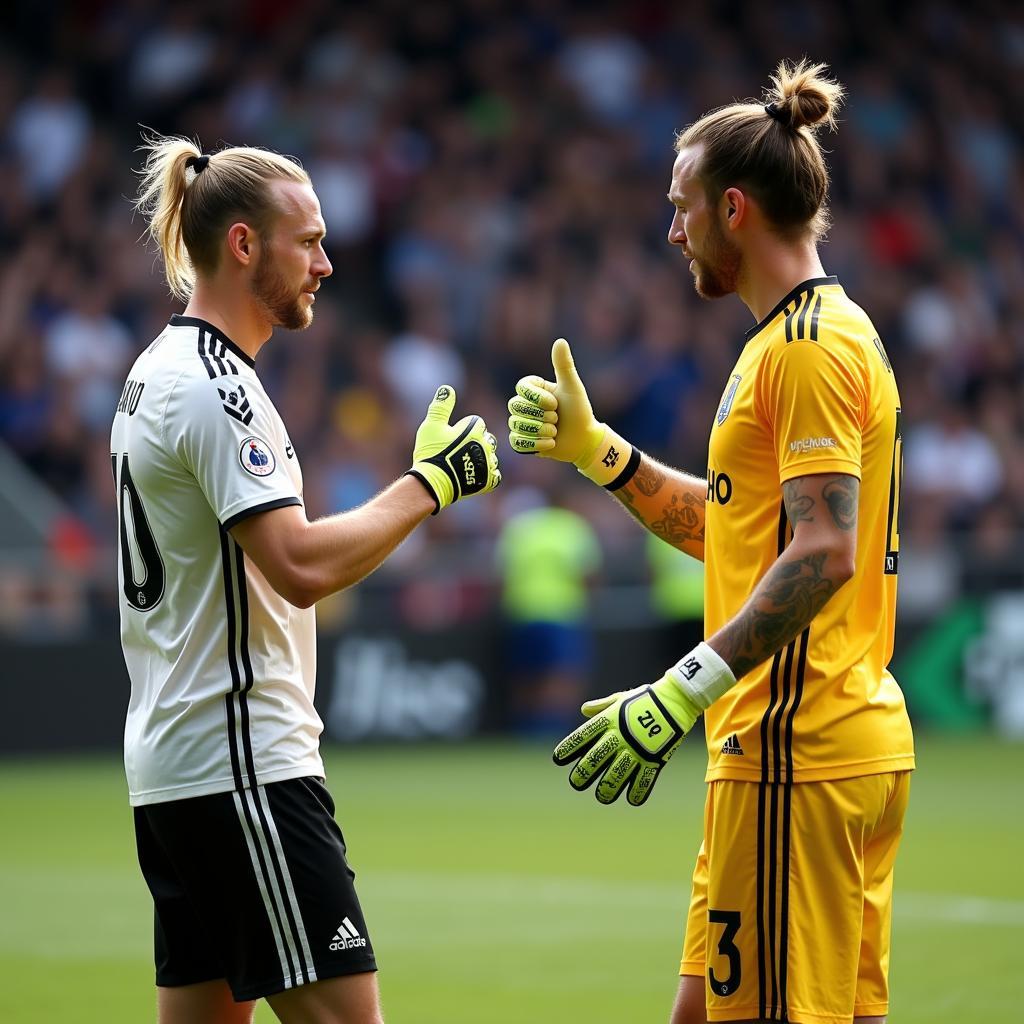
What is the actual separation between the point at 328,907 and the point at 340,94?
16.0 metres

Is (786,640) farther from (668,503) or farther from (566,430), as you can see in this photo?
(566,430)

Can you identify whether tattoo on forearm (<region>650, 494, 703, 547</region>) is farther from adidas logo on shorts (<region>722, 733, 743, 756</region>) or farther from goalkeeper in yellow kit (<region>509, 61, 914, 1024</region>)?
adidas logo on shorts (<region>722, 733, 743, 756</region>)

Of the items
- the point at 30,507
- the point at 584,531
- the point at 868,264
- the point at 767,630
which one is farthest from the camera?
the point at 868,264

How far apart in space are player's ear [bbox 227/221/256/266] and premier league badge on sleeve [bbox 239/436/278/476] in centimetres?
51

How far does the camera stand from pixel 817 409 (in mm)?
4031

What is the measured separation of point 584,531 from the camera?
1709 centimetres

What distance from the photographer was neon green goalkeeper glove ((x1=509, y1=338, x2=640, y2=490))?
5.12 metres

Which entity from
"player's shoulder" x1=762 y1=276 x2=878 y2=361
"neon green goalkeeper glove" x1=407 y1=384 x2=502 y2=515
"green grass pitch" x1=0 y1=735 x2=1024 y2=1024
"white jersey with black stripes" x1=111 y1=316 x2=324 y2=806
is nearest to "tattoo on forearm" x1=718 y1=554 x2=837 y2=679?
"player's shoulder" x1=762 y1=276 x2=878 y2=361

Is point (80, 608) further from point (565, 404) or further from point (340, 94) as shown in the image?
point (565, 404)

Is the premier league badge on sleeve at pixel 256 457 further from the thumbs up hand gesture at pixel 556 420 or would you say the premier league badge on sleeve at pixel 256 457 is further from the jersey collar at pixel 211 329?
the thumbs up hand gesture at pixel 556 420

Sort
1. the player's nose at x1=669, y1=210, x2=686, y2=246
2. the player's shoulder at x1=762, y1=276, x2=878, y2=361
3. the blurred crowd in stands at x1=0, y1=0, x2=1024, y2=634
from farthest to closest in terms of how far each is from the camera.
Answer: the blurred crowd in stands at x1=0, y1=0, x2=1024, y2=634 → the player's nose at x1=669, y1=210, x2=686, y2=246 → the player's shoulder at x1=762, y1=276, x2=878, y2=361

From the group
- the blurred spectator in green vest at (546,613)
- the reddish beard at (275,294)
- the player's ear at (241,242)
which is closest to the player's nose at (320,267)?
the reddish beard at (275,294)

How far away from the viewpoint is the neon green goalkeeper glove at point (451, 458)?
4.38 m

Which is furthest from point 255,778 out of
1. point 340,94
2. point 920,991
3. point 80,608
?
point 340,94
